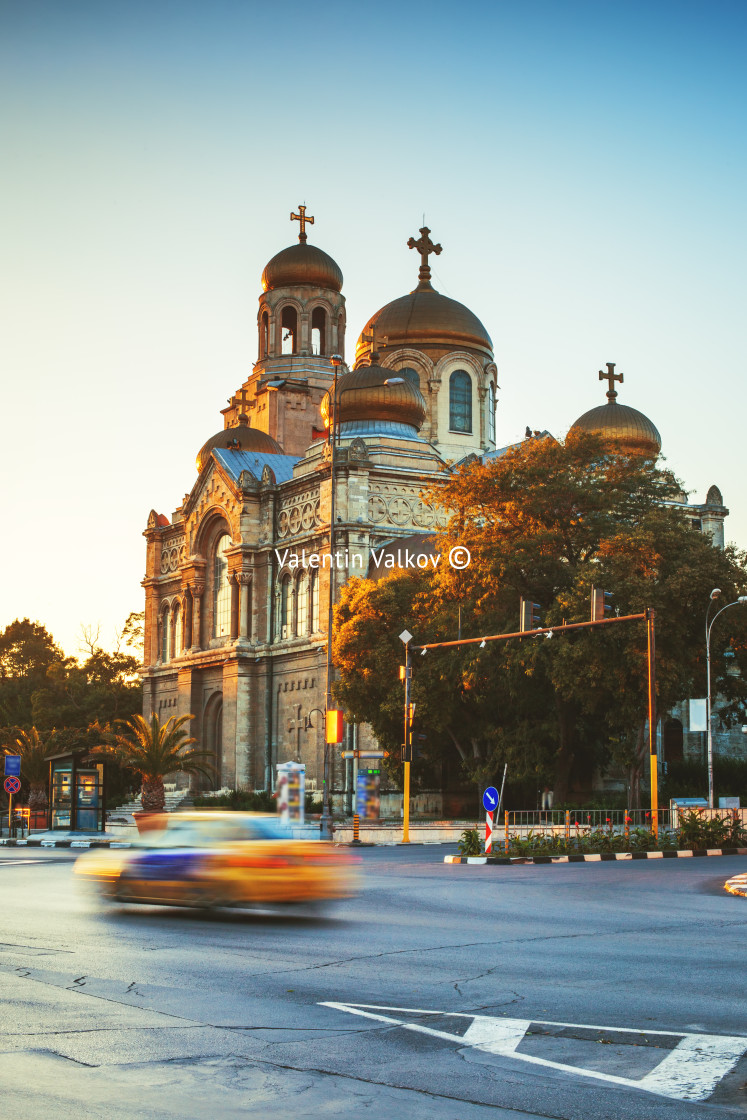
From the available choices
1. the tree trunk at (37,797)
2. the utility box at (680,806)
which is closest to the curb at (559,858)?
the utility box at (680,806)

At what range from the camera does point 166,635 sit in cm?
7462

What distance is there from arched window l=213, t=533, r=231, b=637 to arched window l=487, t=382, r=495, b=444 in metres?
15.6

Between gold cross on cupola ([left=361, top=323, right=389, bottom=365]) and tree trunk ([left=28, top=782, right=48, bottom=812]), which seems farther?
gold cross on cupola ([left=361, top=323, right=389, bottom=365])

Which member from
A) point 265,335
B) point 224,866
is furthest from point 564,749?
point 265,335

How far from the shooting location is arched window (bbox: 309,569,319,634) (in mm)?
59625

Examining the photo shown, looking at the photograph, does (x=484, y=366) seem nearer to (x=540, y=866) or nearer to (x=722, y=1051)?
(x=540, y=866)

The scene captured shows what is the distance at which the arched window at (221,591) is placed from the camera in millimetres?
67500

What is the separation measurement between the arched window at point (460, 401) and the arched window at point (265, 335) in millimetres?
12532

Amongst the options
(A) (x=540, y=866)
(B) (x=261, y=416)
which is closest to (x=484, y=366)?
(B) (x=261, y=416)

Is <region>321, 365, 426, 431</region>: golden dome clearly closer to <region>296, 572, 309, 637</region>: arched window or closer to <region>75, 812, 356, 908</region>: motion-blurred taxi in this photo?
<region>296, 572, 309, 637</region>: arched window

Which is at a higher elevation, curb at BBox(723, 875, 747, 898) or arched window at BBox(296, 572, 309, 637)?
arched window at BBox(296, 572, 309, 637)

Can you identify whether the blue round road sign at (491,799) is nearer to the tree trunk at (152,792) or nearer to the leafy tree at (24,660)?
the tree trunk at (152,792)

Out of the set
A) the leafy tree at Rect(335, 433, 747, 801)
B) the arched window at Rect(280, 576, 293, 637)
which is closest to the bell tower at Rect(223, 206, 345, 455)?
the arched window at Rect(280, 576, 293, 637)

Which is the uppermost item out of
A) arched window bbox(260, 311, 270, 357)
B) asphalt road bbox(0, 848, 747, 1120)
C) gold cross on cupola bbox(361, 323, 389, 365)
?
arched window bbox(260, 311, 270, 357)
